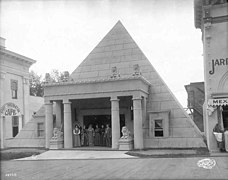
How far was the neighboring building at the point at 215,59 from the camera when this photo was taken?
1444 centimetres

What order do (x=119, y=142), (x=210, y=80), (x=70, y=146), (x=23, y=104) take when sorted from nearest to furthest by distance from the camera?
(x=210, y=80) < (x=119, y=142) < (x=70, y=146) < (x=23, y=104)

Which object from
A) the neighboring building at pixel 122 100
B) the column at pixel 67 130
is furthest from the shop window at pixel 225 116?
the column at pixel 67 130

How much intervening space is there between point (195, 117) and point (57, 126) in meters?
13.0

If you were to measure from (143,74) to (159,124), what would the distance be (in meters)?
3.24

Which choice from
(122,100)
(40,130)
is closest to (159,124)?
(122,100)

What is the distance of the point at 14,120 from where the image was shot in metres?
28.2

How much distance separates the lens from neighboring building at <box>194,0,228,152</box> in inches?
568

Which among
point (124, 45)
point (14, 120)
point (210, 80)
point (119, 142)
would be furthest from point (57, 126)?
point (14, 120)

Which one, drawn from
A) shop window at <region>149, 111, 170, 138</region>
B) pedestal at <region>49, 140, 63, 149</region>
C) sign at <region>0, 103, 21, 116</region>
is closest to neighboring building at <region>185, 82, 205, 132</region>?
shop window at <region>149, 111, 170, 138</region>

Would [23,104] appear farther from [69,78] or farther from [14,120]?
[69,78]

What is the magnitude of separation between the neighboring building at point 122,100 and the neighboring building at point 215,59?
2199 millimetres

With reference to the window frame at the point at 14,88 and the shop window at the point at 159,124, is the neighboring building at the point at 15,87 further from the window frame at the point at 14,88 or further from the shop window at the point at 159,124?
the shop window at the point at 159,124

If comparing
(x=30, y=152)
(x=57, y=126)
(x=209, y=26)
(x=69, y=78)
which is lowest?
(x=30, y=152)

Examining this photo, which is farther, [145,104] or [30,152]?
[145,104]
